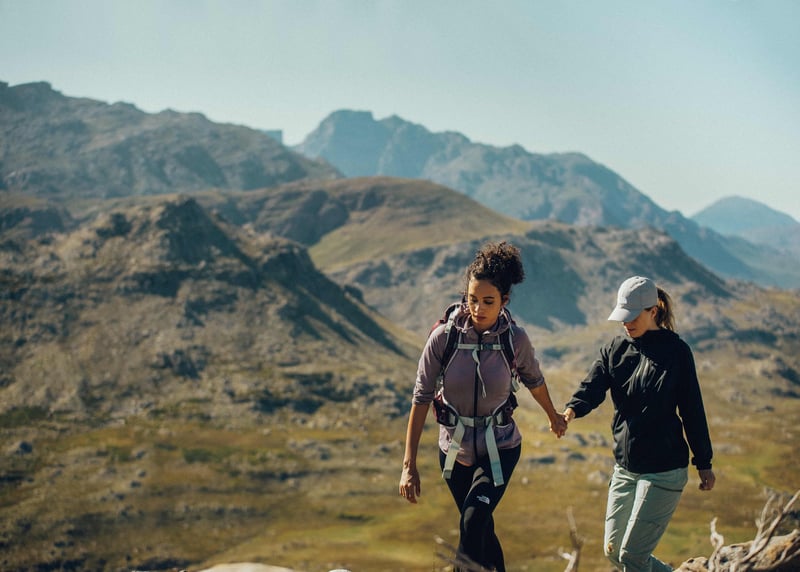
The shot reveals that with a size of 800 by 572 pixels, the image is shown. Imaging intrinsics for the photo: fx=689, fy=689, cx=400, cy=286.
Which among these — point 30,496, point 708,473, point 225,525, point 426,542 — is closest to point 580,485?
point 426,542

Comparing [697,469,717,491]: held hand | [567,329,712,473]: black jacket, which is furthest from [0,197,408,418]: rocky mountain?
[697,469,717,491]: held hand

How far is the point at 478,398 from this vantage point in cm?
988

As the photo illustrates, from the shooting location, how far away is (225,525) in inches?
4466

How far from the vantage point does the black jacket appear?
10.0 metres

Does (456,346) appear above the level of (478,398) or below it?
above

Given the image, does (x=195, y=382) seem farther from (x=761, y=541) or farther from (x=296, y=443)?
(x=761, y=541)

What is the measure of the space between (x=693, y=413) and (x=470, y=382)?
3.31 metres

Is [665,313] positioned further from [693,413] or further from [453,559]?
[453,559]

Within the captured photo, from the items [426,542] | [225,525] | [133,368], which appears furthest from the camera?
[133,368]

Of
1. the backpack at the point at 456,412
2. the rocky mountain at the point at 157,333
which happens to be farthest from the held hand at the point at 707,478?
the rocky mountain at the point at 157,333

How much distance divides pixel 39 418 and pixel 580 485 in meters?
108

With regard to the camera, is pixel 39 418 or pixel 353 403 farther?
pixel 353 403

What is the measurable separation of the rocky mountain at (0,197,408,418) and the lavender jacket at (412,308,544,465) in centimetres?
14776

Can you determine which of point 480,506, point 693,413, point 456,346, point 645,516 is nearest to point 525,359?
point 456,346
